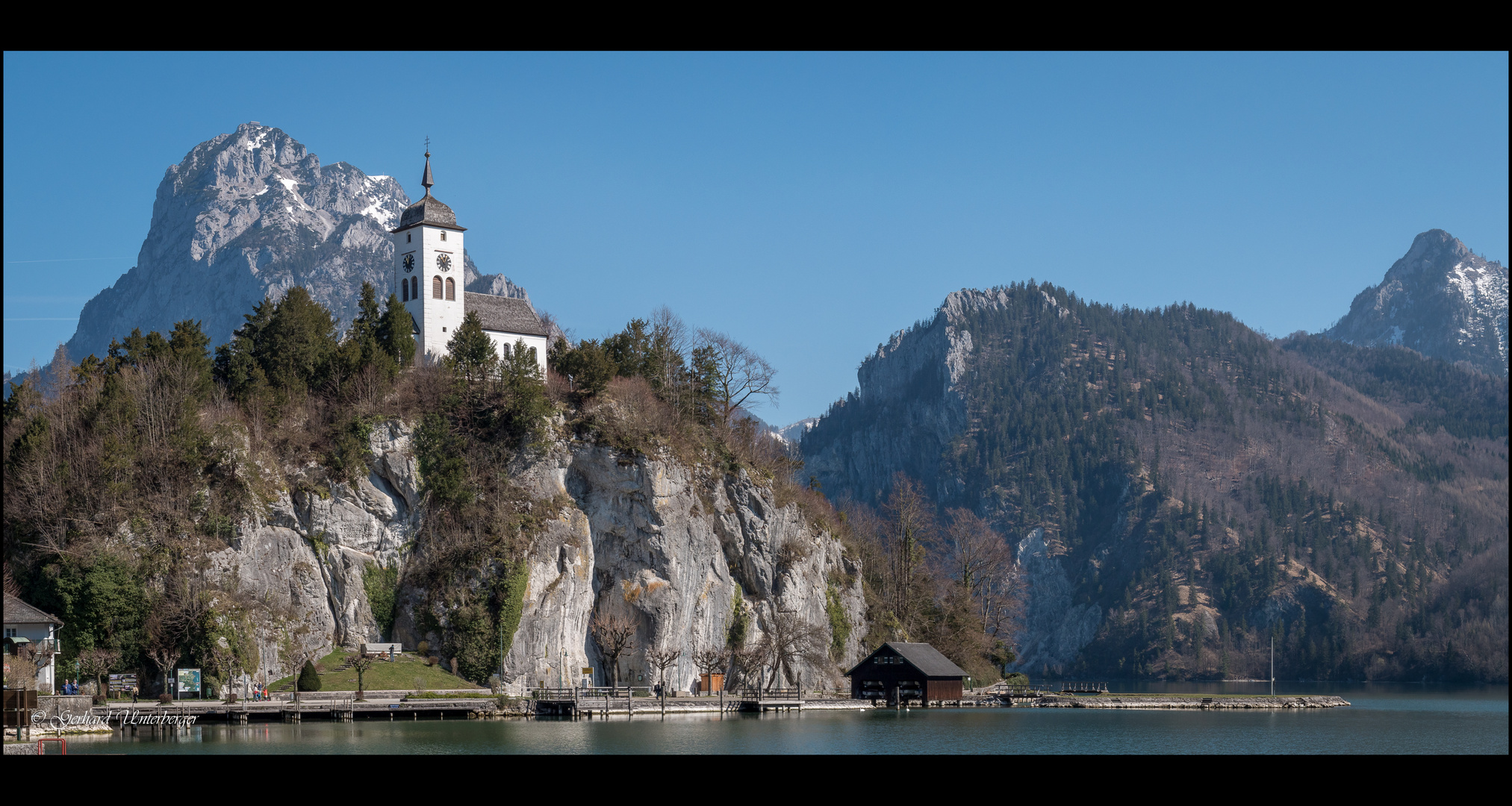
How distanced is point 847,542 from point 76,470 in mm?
52436

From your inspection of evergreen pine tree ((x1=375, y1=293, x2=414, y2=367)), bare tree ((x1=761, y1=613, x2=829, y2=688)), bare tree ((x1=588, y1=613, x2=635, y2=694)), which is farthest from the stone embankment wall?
evergreen pine tree ((x1=375, y1=293, x2=414, y2=367))

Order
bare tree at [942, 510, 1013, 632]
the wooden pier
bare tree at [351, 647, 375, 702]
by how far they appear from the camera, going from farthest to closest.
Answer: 1. bare tree at [942, 510, 1013, 632]
2. the wooden pier
3. bare tree at [351, 647, 375, 702]

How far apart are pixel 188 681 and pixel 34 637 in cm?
695

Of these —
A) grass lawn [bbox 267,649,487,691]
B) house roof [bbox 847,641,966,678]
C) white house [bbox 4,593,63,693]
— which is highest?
white house [bbox 4,593,63,693]

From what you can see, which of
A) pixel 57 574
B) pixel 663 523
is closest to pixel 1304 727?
pixel 663 523

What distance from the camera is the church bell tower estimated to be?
287 feet

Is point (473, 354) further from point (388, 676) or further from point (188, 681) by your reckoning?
point (188, 681)

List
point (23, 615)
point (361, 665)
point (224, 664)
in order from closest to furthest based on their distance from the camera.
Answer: point (23, 615)
point (224, 664)
point (361, 665)

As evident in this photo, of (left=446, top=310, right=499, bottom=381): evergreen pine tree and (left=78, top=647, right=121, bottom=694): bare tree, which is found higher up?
(left=446, top=310, right=499, bottom=381): evergreen pine tree

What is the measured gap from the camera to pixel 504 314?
297 ft

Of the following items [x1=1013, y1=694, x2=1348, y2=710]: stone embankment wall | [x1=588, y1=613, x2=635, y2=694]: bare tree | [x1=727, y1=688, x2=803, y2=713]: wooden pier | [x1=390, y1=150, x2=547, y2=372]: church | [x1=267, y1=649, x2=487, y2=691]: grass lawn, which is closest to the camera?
[x1=267, y1=649, x2=487, y2=691]: grass lawn

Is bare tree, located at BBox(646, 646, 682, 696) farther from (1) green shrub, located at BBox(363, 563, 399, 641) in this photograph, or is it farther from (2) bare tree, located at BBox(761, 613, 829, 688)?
(1) green shrub, located at BBox(363, 563, 399, 641)

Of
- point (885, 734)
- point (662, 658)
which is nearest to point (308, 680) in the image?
point (662, 658)

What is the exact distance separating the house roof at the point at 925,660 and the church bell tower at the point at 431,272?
35.2 meters
